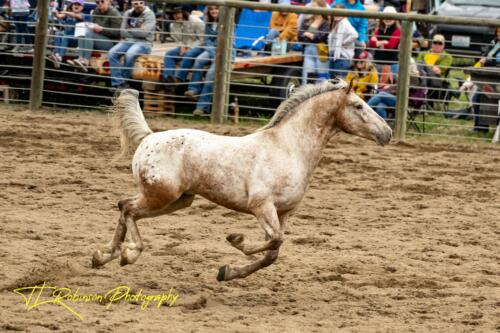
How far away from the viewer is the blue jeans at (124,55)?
14.1 metres

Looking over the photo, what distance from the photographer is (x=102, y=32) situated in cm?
1471

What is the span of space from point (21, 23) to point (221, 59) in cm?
316

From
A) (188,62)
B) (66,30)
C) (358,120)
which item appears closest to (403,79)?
(188,62)

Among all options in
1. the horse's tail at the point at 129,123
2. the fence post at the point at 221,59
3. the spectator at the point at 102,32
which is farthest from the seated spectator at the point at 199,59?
the horse's tail at the point at 129,123

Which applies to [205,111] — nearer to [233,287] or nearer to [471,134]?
[471,134]

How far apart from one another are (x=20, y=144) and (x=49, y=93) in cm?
318

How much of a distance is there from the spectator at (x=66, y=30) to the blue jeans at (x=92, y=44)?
203 mm

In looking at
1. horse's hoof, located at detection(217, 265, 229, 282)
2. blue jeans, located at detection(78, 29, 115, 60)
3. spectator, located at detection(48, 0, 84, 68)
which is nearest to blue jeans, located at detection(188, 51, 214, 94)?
blue jeans, located at detection(78, 29, 115, 60)

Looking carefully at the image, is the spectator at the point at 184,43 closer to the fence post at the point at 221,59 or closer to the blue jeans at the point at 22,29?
the fence post at the point at 221,59

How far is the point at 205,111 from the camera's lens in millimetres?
14109

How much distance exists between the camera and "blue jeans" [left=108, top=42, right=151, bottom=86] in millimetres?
14062

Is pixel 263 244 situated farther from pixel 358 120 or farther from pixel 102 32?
pixel 102 32

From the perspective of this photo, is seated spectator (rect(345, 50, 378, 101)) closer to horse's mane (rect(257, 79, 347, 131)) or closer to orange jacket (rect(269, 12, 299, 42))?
orange jacket (rect(269, 12, 299, 42))

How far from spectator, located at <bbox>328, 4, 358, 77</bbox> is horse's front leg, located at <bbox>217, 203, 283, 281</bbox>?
767 cm
